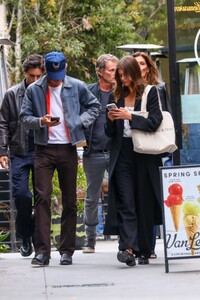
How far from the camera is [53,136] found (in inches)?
403

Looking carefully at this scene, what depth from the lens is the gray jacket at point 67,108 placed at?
400 inches

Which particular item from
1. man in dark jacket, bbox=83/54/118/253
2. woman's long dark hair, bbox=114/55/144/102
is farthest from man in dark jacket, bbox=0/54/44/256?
woman's long dark hair, bbox=114/55/144/102

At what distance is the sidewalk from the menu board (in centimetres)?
23

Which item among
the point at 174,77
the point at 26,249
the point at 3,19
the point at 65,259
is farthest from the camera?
the point at 3,19

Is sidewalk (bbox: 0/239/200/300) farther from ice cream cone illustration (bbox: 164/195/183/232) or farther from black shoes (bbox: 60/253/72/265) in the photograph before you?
ice cream cone illustration (bbox: 164/195/183/232)

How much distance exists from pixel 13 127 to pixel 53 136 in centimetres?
108

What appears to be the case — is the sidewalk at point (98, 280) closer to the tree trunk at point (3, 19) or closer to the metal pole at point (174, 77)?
the metal pole at point (174, 77)

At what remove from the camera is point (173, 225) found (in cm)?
953

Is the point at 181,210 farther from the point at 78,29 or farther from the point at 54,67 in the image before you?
the point at 78,29

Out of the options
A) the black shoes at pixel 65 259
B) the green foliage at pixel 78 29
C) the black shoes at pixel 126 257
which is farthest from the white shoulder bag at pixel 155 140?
the green foliage at pixel 78 29

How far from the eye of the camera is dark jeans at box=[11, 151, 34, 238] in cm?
1116

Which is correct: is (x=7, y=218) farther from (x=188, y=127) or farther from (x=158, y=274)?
(x=158, y=274)

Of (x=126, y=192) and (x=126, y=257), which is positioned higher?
(x=126, y=192)

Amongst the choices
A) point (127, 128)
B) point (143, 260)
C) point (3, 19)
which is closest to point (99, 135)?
point (127, 128)
